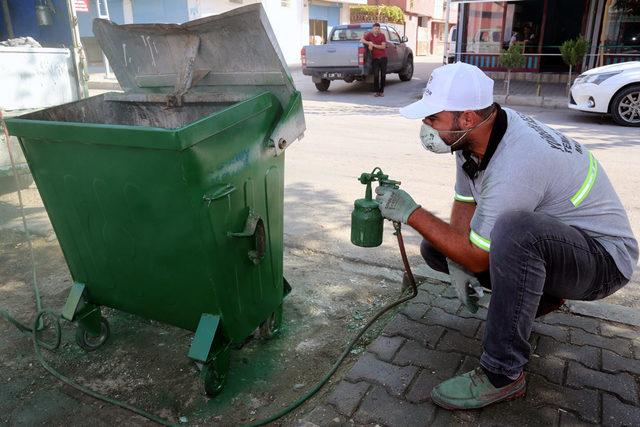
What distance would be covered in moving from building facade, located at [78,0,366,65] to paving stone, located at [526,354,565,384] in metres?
19.1

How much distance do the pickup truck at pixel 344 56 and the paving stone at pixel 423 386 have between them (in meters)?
11.1

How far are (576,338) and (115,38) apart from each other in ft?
9.50

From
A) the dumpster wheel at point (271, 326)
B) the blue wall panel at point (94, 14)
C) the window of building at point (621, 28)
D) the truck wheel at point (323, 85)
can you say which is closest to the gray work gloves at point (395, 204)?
the dumpster wheel at point (271, 326)

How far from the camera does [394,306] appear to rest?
9.33 feet

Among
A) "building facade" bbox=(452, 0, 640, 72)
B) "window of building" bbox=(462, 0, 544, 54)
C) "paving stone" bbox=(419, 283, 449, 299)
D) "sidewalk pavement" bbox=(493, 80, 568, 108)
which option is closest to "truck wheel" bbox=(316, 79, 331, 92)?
"sidewalk pavement" bbox=(493, 80, 568, 108)

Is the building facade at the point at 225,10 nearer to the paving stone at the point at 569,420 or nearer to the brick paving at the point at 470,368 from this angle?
the brick paving at the point at 470,368

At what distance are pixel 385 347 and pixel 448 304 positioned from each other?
0.57m

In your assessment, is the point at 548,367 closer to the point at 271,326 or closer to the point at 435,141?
the point at 435,141

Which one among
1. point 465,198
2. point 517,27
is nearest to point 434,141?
point 465,198

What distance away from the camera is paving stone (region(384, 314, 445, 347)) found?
8.21 feet

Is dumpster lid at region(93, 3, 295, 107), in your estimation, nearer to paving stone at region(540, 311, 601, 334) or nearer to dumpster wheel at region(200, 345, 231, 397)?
dumpster wheel at region(200, 345, 231, 397)

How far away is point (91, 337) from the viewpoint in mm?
2699

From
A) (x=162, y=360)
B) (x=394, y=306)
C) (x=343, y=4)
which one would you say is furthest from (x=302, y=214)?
(x=343, y=4)

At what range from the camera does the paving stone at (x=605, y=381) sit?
2.10 metres
